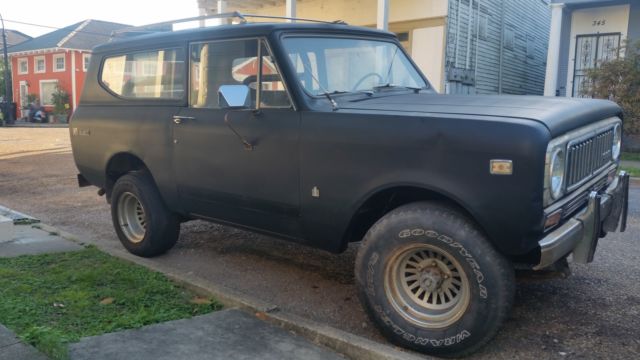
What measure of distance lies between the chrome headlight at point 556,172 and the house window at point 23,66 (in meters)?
45.3

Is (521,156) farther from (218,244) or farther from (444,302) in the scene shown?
(218,244)

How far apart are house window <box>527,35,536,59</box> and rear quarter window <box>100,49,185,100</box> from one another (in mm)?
16991

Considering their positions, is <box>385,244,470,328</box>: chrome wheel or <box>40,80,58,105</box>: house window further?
<box>40,80,58,105</box>: house window

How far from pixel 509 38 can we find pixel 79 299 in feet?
54.6

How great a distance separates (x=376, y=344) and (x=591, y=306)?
1665 millimetres

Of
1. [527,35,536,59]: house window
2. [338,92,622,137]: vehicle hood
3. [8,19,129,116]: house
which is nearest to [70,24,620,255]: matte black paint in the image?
[338,92,622,137]: vehicle hood

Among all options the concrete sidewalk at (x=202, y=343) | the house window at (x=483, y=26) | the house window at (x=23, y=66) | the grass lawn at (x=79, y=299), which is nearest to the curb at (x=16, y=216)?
the grass lawn at (x=79, y=299)

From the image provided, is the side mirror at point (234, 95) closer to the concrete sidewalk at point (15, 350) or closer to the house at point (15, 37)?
the concrete sidewalk at point (15, 350)

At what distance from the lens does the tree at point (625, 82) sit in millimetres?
12805

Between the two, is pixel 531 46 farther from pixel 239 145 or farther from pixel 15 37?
pixel 15 37

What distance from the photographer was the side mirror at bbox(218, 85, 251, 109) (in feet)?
12.8

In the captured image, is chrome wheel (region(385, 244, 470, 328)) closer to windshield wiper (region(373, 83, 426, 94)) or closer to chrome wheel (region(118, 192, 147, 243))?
windshield wiper (region(373, 83, 426, 94))

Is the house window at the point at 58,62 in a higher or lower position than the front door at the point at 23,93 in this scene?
higher

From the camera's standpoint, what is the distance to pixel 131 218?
546cm
